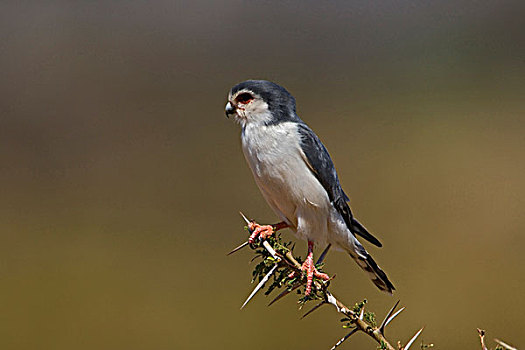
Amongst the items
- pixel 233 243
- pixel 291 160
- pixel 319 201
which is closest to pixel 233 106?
pixel 291 160

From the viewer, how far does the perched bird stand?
3156mm

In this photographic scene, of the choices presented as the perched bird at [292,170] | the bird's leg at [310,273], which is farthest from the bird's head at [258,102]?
the bird's leg at [310,273]

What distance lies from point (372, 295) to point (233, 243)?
2.81 m

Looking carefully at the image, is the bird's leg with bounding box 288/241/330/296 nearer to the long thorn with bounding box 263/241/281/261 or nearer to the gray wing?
the long thorn with bounding box 263/241/281/261

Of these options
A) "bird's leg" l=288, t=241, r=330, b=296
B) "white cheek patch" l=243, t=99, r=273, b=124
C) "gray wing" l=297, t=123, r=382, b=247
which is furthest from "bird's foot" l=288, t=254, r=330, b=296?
"white cheek patch" l=243, t=99, r=273, b=124

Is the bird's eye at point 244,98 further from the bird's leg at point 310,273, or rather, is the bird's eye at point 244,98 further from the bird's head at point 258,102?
the bird's leg at point 310,273

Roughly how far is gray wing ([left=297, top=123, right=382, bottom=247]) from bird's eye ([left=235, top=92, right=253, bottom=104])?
1.15 feet

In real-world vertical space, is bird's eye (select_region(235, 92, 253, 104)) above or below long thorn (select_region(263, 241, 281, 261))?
above

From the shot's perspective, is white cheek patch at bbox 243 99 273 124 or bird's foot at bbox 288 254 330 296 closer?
bird's foot at bbox 288 254 330 296

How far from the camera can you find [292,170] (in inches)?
124

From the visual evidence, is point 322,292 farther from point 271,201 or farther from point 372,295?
point 372,295

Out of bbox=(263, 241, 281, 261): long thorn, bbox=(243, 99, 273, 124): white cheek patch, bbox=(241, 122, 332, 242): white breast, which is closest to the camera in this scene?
bbox=(263, 241, 281, 261): long thorn

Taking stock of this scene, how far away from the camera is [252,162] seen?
322 cm

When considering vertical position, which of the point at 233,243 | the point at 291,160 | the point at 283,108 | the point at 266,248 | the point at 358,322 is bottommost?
the point at 358,322
